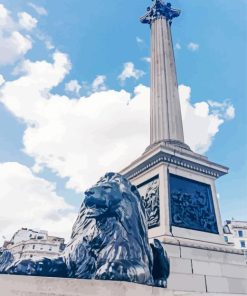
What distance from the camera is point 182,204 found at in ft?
26.2

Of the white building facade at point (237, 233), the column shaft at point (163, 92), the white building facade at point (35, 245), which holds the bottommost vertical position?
the column shaft at point (163, 92)

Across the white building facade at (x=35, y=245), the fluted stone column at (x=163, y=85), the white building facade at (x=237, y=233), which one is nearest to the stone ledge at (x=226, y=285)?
the fluted stone column at (x=163, y=85)

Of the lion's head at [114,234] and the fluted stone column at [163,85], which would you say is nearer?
the lion's head at [114,234]

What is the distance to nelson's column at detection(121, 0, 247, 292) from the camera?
6.85m

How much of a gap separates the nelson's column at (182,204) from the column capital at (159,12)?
579 cm

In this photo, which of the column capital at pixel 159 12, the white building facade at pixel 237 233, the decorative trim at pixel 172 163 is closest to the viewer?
the decorative trim at pixel 172 163

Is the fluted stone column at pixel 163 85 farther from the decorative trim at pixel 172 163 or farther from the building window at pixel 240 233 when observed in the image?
the building window at pixel 240 233

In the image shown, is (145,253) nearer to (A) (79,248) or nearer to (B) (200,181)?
(A) (79,248)

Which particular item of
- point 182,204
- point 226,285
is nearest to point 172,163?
point 182,204

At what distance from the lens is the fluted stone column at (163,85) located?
10094mm

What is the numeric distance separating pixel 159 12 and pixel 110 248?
13.3 m

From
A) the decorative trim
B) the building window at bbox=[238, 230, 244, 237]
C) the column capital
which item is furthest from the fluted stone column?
the building window at bbox=[238, 230, 244, 237]

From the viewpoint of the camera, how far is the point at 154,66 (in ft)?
39.3

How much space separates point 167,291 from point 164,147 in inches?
195
